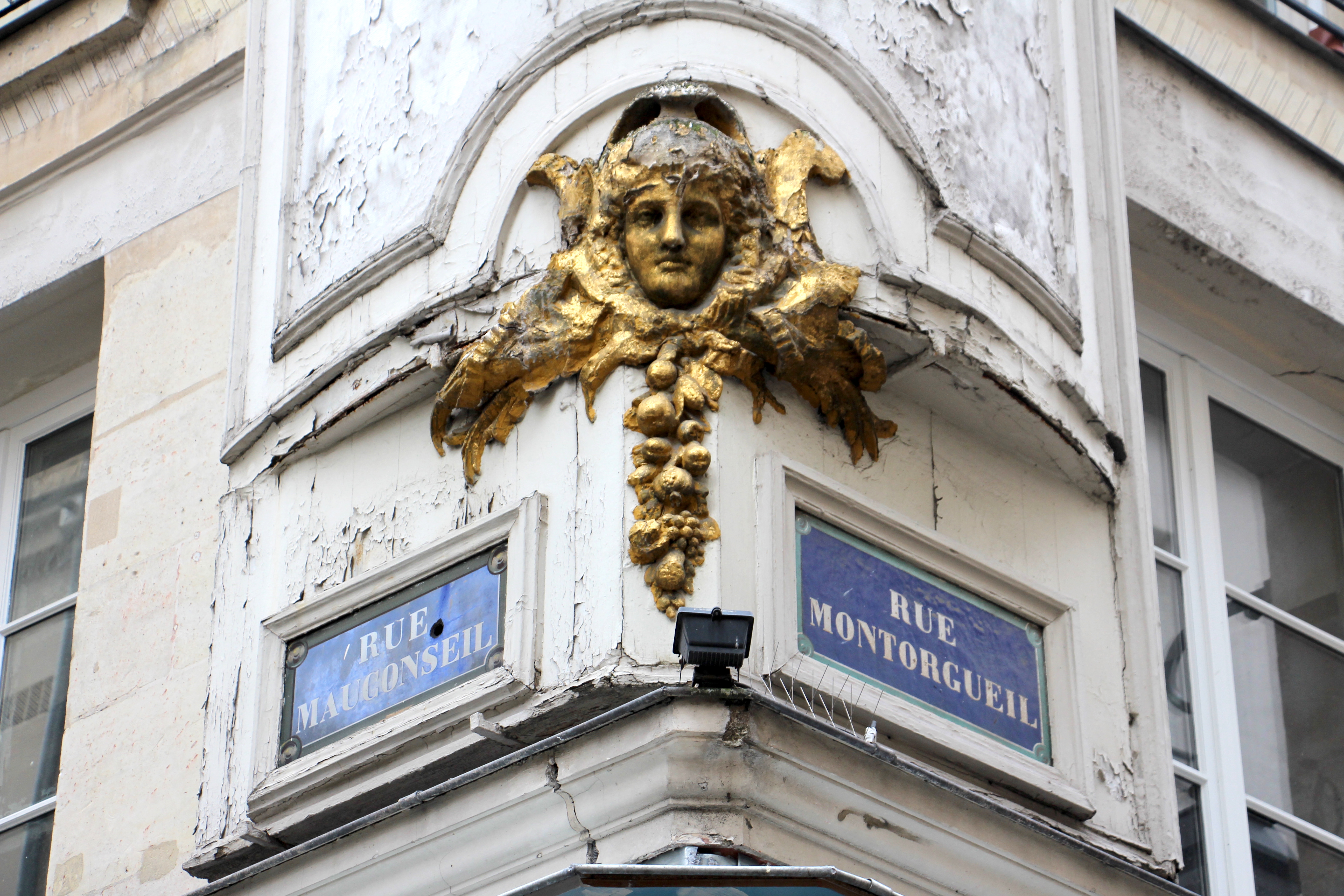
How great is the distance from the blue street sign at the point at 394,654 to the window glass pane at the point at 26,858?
5.24 ft

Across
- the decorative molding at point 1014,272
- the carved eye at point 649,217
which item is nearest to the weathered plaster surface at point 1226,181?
the decorative molding at point 1014,272

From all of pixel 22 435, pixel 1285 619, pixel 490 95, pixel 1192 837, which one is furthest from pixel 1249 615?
pixel 22 435

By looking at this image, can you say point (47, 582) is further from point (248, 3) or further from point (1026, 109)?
point (1026, 109)

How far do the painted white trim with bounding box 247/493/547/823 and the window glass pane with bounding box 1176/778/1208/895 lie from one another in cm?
233

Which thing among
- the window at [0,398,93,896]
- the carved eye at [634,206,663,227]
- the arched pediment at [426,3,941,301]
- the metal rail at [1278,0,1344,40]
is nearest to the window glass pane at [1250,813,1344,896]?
the arched pediment at [426,3,941,301]

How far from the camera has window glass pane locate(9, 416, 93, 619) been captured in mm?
7852

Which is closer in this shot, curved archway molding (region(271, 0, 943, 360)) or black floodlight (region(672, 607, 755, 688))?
black floodlight (region(672, 607, 755, 688))

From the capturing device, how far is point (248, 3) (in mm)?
7512

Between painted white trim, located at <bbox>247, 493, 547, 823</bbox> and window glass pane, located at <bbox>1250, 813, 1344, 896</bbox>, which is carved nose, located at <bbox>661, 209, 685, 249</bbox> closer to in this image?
painted white trim, located at <bbox>247, 493, 547, 823</bbox>

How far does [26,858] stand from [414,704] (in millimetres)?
2187

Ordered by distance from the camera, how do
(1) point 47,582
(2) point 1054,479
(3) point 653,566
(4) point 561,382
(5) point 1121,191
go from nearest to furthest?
(3) point 653,566 → (4) point 561,382 → (2) point 1054,479 → (5) point 1121,191 → (1) point 47,582

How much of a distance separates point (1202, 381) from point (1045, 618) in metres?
2.21

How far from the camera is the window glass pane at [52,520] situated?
7.85m

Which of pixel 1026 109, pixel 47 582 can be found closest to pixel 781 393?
pixel 1026 109
